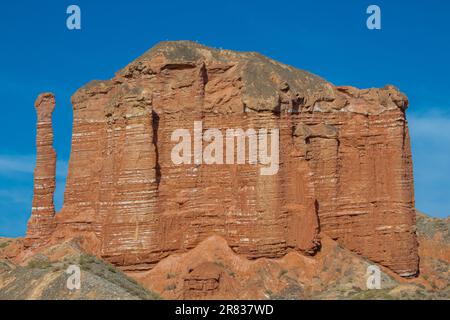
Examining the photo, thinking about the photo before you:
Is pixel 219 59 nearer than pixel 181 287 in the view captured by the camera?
No

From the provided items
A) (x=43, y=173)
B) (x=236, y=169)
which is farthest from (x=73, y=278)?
(x=43, y=173)

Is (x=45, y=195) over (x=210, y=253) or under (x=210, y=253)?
over

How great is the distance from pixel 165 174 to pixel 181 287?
303 inches

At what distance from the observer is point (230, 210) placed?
50.4m

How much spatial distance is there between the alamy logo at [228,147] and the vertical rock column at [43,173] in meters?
12.8

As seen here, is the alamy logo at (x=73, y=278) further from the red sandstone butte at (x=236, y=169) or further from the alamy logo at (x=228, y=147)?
the alamy logo at (x=228, y=147)

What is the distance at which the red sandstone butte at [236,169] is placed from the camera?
5012 cm

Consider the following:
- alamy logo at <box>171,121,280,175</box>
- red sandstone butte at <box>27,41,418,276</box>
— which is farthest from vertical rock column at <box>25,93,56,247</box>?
alamy logo at <box>171,121,280,175</box>

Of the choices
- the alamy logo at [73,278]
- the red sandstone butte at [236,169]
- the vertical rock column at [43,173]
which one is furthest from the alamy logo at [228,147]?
the vertical rock column at [43,173]

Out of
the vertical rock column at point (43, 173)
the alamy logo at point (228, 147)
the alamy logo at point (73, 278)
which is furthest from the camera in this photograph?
the vertical rock column at point (43, 173)
